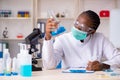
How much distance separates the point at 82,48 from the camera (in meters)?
1.94

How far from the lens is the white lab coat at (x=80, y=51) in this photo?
74.6 inches

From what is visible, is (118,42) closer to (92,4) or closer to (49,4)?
(92,4)

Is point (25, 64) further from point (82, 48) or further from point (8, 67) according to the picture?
point (82, 48)

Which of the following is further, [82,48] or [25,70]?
[82,48]

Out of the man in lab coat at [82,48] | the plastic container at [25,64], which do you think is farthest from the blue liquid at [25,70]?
the man in lab coat at [82,48]

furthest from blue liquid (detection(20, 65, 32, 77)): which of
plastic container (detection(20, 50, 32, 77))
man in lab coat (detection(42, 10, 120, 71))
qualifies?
man in lab coat (detection(42, 10, 120, 71))

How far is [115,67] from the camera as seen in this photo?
186 centimetres

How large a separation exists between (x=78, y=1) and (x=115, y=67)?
231 cm

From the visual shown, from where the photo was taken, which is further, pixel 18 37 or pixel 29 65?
pixel 18 37

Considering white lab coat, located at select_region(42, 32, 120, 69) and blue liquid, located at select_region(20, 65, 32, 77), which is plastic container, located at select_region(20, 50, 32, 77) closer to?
blue liquid, located at select_region(20, 65, 32, 77)

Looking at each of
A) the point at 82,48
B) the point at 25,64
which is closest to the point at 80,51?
the point at 82,48

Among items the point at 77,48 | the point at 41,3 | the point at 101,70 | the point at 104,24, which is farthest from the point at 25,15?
the point at 101,70

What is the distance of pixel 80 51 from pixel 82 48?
30mm

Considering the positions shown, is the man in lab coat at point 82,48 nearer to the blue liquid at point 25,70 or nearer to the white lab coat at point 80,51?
the white lab coat at point 80,51
